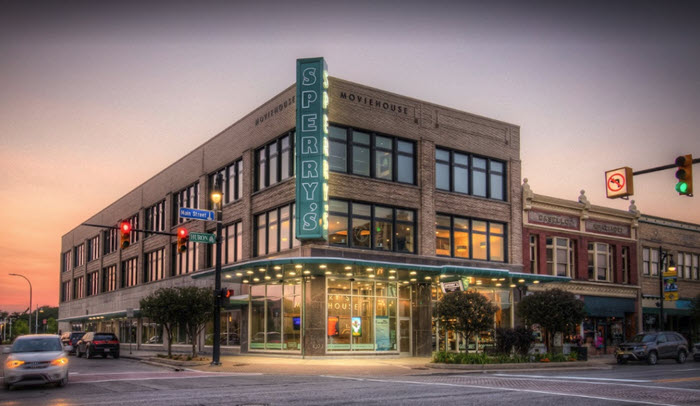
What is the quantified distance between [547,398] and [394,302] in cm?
1952

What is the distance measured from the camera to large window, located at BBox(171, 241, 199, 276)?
148 feet

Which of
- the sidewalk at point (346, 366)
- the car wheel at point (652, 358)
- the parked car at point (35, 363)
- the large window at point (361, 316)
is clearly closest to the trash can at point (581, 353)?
the sidewalk at point (346, 366)

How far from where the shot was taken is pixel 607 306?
43938 mm

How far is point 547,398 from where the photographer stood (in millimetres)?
15398

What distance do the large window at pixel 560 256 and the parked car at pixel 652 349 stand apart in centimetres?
803

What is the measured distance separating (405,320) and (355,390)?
59.3 feet

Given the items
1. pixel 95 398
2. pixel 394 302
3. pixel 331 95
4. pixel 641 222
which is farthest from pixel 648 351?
pixel 95 398

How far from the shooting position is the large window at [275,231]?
33406mm

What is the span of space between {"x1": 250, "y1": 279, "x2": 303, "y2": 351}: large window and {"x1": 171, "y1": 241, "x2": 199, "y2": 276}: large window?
9.72m

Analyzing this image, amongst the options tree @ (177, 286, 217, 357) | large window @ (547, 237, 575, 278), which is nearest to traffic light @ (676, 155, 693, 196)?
tree @ (177, 286, 217, 357)

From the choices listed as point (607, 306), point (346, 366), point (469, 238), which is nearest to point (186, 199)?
point (469, 238)

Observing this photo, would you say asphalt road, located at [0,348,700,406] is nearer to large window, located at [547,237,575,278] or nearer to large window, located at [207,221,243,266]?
large window, located at [207,221,243,266]

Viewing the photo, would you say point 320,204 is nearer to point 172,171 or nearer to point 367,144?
point 367,144

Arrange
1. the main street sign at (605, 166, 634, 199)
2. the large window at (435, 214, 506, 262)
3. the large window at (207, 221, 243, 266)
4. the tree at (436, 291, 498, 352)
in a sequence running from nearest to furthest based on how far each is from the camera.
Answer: the main street sign at (605, 166, 634, 199)
the tree at (436, 291, 498, 352)
the large window at (435, 214, 506, 262)
the large window at (207, 221, 243, 266)
